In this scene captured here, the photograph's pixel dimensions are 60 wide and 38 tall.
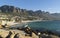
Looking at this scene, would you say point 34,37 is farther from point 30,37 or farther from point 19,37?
point 19,37

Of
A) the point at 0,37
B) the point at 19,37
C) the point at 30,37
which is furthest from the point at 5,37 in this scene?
the point at 30,37

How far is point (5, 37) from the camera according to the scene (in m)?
17.2

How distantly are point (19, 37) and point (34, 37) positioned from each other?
171 inches

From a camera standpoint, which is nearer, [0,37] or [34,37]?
[0,37]

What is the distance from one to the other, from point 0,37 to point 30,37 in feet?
14.7

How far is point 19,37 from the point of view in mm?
15805

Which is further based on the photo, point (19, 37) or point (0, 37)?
point (0, 37)

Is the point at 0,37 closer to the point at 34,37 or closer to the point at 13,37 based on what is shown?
the point at 13,37

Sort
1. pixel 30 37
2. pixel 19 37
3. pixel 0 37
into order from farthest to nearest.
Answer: pixel 30 37, pixel 0 37, pixel 19 37

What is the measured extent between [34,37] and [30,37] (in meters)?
0.63

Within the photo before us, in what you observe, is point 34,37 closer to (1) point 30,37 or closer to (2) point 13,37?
(1) point 30,37

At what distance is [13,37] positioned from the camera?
16250 millimetres


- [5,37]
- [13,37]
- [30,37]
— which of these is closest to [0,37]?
[5,37]

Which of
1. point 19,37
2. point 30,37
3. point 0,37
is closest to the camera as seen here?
point 19,37
